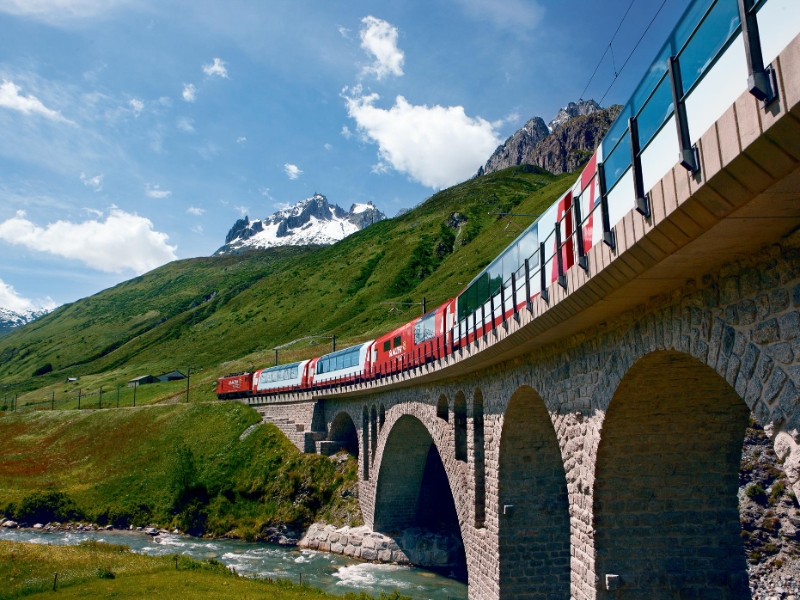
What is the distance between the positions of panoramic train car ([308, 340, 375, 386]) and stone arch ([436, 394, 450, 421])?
521 inches

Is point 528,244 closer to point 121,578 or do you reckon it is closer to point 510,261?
point 510,261

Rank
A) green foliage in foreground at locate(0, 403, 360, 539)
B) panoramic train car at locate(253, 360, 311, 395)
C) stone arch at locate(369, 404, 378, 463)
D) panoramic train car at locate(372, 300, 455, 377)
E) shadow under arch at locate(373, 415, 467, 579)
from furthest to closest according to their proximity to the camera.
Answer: panoramic train car at locate(253, 360, 311, 395), green foliage in foreground at locate(0, 403, 360, 539), stone arch at locate(369, 404, 378, 463), shadow under arch at locate(373, 415, 467, 579), panoramic train car at locate(372, 300, 455, 377)

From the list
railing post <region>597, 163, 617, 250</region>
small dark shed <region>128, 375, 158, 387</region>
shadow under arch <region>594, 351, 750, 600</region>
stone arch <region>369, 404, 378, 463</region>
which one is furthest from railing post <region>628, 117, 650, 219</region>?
small dark shed <region>128, 375, 158, 387</region>

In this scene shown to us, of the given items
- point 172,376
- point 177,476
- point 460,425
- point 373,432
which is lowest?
point 177,476

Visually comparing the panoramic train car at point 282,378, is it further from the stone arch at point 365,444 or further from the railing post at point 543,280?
the railing post at point 543,280

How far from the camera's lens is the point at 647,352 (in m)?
8.77

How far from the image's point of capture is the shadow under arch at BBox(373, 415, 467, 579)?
3350cm

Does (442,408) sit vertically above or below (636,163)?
below

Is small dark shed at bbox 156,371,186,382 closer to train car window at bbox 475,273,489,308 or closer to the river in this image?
the river

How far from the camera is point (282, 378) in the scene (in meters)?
56.4

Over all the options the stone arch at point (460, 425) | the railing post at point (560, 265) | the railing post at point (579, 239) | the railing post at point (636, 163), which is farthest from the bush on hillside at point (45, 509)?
the railing post at point (636, 163)

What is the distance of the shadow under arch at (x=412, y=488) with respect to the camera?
33500mm

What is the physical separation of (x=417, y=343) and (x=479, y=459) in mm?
11888

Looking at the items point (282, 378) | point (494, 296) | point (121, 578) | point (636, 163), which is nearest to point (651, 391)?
point (636, 163)
